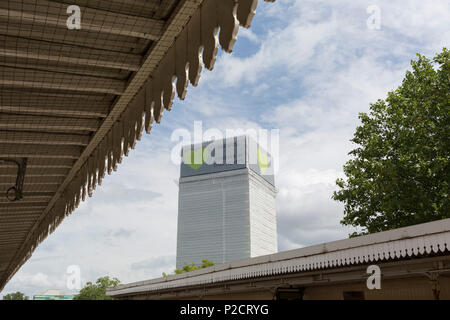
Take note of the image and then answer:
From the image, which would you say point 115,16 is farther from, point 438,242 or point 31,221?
point 31,221

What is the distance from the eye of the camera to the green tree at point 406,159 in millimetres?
21031

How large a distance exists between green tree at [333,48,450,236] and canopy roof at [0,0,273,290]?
60.5 feet

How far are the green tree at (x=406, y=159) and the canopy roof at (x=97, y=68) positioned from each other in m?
18.4

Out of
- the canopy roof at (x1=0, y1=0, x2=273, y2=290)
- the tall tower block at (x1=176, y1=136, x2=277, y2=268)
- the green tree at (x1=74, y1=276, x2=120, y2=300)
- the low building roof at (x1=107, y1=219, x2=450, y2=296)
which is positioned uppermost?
the tall tower block at (x1=176, y1=136, x2=277, y2=268)

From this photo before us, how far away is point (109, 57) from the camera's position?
4.93 m

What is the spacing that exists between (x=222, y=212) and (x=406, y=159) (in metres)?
164

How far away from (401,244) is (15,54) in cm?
647

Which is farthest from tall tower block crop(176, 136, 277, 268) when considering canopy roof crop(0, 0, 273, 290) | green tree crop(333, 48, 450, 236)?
canopy roof crop(0, 0, 273, 290)

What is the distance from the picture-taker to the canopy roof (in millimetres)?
3955

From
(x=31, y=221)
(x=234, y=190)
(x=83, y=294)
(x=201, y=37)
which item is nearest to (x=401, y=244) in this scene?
(x=201, y=37)

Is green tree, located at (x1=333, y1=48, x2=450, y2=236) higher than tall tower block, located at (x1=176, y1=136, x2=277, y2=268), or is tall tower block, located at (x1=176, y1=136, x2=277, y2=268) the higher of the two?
→ tall tower block, located at (x1=176, y1=136, x2=277, y2=268)
